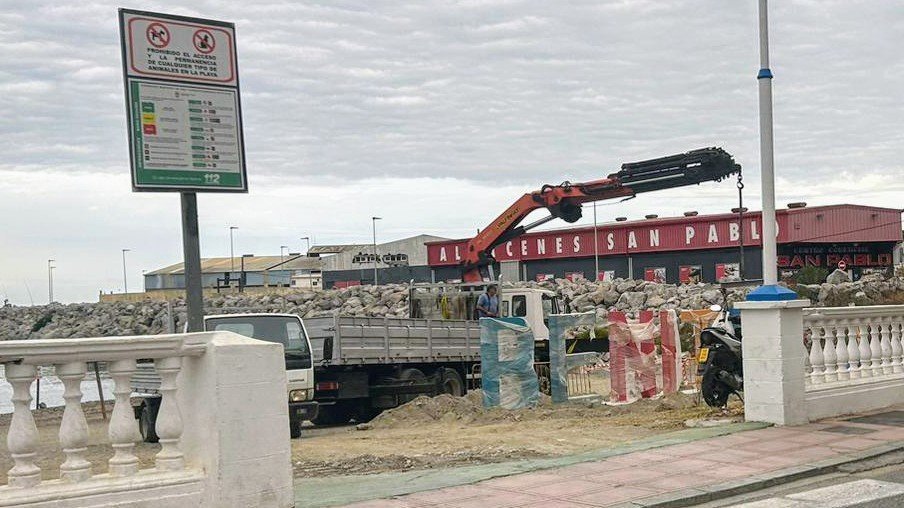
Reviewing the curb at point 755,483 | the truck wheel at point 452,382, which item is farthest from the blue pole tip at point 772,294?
the truck wheel at point 452,382

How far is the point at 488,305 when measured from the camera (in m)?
20.6

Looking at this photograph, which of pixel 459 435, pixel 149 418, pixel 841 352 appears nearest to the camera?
pixel 841 352

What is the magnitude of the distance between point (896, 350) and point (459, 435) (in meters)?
5.81

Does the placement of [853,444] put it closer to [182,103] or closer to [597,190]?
[182,103]

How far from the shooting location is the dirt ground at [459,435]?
33.4 ft

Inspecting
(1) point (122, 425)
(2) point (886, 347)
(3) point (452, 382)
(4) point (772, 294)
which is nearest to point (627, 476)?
(4) point (772, 294)

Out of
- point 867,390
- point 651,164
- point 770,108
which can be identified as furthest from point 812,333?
point 651,164

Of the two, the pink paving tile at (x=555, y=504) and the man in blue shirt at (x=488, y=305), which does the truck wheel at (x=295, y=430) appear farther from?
the pink paving tile at (x=555, y=504)

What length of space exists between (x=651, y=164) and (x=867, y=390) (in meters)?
14.9

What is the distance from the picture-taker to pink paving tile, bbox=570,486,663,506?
7559mm

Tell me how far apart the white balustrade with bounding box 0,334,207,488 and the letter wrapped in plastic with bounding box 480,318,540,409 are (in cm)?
899

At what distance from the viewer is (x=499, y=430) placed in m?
12.8

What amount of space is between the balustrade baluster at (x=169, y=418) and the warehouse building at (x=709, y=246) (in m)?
42.5

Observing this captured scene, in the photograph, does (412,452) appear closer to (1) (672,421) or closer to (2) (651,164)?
(1) (672,421)
